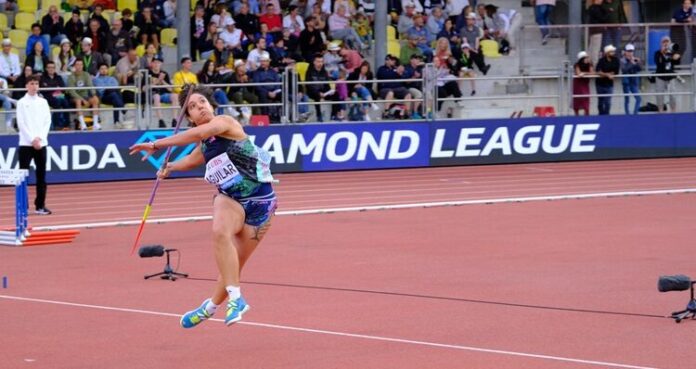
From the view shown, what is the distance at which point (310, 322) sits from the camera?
35.8 ft

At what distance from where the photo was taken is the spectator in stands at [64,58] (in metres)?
24.1

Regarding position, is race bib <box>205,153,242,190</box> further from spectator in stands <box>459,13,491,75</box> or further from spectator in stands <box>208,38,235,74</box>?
spectator in stands <box>459,13,491,75</box>

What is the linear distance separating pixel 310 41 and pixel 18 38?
579cm

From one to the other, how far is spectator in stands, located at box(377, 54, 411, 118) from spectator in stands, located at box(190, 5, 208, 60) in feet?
12.2

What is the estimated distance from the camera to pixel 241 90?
24641mm

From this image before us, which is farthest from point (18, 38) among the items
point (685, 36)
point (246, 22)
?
Result: point (685, 36)

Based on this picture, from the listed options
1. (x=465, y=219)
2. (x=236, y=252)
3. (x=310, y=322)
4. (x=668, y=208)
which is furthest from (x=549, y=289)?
(x=668, y=208)

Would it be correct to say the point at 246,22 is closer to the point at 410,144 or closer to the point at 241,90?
the point at 241,90

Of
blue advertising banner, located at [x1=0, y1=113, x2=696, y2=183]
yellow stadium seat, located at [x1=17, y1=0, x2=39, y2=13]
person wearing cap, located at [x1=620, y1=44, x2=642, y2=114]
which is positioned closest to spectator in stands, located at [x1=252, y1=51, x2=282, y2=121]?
blue advertising banner, located at [x1=0, y1=113, x2=696, y2=183]

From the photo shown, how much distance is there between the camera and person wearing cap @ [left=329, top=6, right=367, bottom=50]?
27.8 meters

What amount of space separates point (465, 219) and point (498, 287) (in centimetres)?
574

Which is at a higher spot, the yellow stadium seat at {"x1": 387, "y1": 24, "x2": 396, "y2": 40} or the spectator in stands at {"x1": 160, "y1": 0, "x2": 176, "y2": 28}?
the spectator in stands at {"x1": 160, "y1": 0, "x2": 176, "y2": 28}

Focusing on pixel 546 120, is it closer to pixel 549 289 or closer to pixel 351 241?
pixel 351 241

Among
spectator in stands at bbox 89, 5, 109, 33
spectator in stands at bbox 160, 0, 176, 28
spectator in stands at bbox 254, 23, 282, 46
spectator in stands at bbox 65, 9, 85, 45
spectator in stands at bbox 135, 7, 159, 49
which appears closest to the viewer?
spectator in stands at bbox 89, 5, 109, 33
